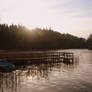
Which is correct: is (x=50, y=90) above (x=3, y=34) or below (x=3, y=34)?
below

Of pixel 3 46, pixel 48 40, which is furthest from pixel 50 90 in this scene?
pixel 48 40

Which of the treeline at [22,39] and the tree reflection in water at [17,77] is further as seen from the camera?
the treeline at [22,39]

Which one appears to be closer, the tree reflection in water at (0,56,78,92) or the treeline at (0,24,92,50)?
the tree reflection in water at (0,56,78,92)

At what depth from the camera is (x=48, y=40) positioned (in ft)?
470

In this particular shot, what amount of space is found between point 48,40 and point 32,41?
2253cm

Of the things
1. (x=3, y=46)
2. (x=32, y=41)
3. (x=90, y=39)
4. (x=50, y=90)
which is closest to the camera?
(x=50, y=90)

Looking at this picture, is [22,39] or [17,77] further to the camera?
[22,39]

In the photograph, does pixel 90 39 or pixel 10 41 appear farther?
pixel 90 39

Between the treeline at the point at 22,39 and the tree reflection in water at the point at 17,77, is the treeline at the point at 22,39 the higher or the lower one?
the higher one

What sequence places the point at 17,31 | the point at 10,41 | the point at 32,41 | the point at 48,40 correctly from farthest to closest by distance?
the point at 48,40, the point at 32,41, the point at 17,31, the point at 10,41

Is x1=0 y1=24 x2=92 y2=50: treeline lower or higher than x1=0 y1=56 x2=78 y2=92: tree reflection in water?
higher

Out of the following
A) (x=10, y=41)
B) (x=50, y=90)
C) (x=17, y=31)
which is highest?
(x=17, y=31)

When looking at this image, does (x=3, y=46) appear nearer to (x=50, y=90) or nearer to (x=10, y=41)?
(x=10, y=41)

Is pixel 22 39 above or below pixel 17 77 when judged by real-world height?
above
